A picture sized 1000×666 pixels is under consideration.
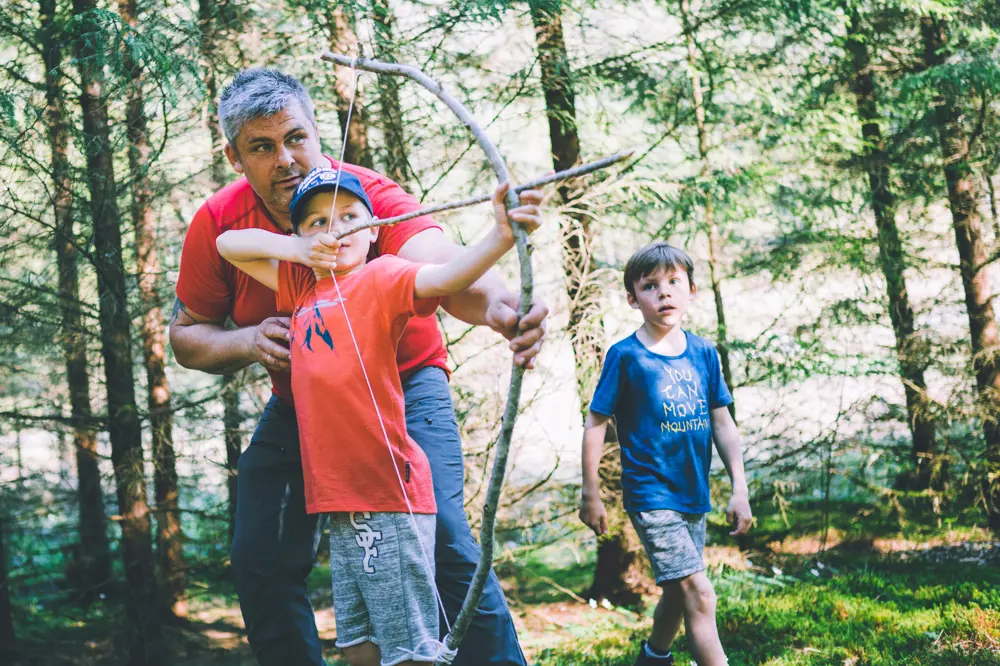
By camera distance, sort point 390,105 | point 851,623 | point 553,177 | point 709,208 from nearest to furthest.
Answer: point 553,177
point 851,623
point 390,105
point 709,208

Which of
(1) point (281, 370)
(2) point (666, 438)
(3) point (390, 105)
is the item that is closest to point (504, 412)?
(1) point (281, 370)

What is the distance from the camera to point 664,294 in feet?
11.8

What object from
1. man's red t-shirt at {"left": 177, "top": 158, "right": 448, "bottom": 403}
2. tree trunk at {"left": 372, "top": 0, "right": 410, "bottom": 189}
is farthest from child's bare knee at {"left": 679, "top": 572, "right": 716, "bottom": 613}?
tree trunk at {"left": 372, "top": 0, "right": 410, "bottom": 189}

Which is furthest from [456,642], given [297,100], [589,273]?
[589,273]

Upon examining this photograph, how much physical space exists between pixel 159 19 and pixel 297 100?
9.29 ft

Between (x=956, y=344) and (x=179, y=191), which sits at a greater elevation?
(x=179, y=191)

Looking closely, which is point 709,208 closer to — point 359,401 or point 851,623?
Answer: point 851,623

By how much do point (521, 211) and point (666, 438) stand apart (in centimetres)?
211

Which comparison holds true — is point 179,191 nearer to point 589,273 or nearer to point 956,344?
point 589,273

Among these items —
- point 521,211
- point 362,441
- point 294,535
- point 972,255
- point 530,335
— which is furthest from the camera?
point 972,255

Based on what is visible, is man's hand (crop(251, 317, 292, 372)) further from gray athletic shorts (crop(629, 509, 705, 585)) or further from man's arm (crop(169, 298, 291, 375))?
gray athletic shorts (crop(629, 509, 705, 585))

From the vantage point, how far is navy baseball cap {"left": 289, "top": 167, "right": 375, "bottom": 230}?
2326 mm

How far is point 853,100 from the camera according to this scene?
25.5 ft

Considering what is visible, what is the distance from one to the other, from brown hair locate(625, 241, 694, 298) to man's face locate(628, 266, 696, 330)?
2cm
